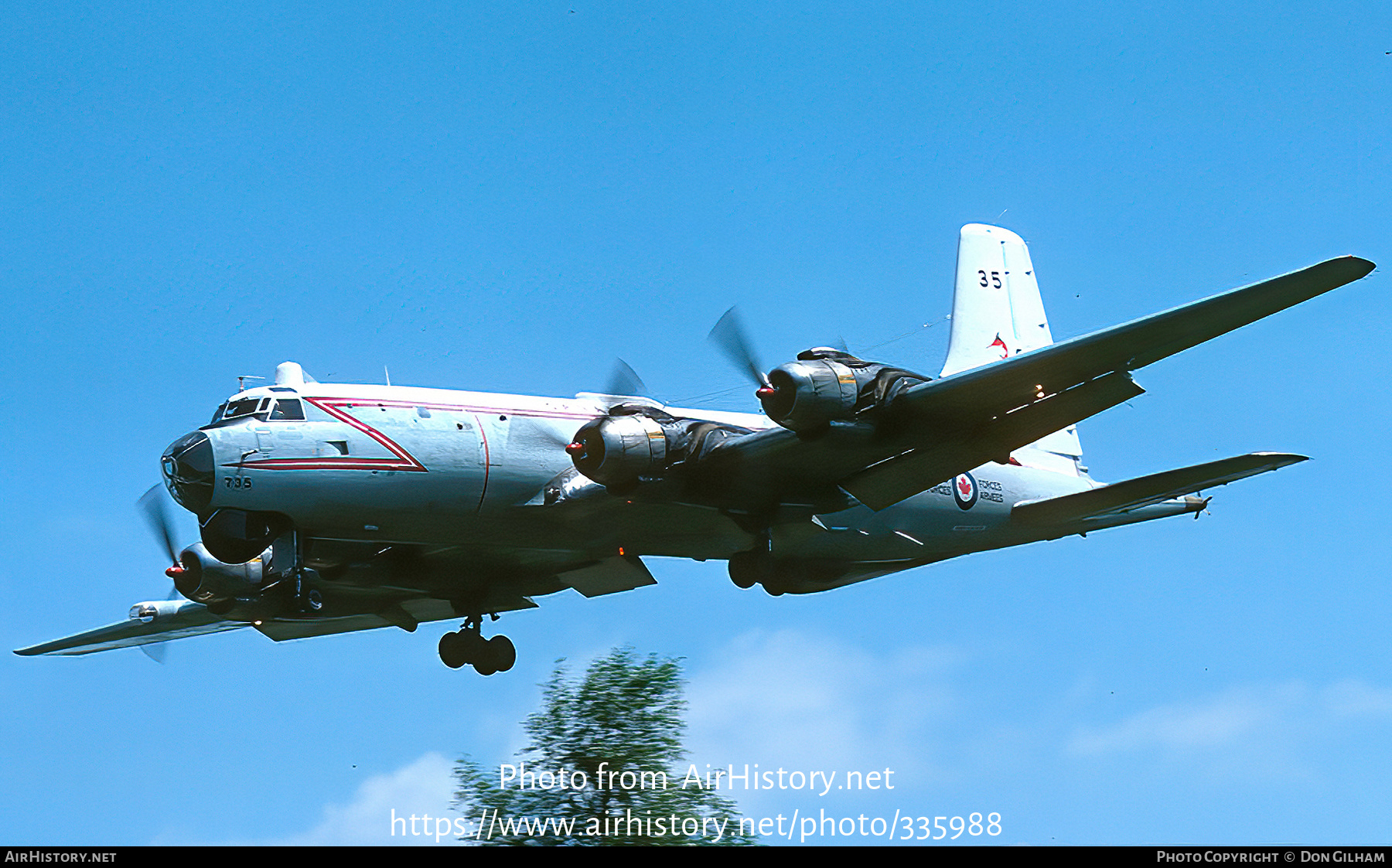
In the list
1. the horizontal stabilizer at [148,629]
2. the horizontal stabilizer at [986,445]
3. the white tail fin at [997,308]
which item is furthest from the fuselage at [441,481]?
the horizontal stabilizer at [148,629]

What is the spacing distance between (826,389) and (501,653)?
842cm

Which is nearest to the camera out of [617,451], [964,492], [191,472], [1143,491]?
[191,472]

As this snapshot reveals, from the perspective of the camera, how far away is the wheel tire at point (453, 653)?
969 inches

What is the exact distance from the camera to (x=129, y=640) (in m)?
28.7

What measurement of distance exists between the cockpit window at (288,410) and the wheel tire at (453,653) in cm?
627

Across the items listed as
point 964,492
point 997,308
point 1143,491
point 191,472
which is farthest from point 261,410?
point 997,308

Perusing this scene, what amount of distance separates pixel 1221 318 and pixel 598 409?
8.99 metres

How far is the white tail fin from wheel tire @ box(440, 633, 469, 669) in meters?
10.2

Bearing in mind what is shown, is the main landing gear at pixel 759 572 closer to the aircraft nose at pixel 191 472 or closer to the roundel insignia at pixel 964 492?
the roundel insignia at pixel 964 492

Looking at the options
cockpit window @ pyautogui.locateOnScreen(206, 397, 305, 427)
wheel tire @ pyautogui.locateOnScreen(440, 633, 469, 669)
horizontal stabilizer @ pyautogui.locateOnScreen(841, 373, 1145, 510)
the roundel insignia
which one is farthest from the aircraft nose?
the roundel insignia

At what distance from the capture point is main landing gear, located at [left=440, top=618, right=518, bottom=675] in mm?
24625

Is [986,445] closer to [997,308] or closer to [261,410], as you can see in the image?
[997,308]

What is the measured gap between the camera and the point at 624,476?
20.2m

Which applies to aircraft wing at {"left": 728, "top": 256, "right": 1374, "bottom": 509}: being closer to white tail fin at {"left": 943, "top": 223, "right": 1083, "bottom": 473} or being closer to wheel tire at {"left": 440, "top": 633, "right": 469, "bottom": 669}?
white tail fin at {"left": 943, "top": 223, "right": 1083, "bottom": 473}
